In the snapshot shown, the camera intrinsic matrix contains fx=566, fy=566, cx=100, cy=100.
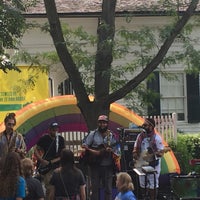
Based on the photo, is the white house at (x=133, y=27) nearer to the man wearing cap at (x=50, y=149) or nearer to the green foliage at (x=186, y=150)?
the green foliage at (x=186, y=150)

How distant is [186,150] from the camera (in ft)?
57.1

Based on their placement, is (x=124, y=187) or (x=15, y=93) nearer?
(x=124, y=187)

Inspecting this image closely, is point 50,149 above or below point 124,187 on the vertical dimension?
above

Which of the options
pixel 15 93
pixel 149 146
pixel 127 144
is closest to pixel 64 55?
pixel 149 146

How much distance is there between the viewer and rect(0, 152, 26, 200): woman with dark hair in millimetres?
7055

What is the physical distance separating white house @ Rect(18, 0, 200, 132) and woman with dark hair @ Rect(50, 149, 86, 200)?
1193cm

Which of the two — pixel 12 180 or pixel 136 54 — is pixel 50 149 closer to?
pixel 136 54

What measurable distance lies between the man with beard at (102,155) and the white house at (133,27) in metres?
9.16

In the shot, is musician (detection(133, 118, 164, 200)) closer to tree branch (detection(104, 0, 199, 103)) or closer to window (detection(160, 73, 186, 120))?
tree branch (detection(104, 0, 199, 103))

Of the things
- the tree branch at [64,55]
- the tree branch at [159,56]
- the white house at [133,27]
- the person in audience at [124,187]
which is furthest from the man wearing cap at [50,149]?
the white house at [133,27]

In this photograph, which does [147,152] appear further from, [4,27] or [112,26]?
[4,27]

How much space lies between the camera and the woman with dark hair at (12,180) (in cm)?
705

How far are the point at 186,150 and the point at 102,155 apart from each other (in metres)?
7.04

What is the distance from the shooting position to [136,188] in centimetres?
1250
